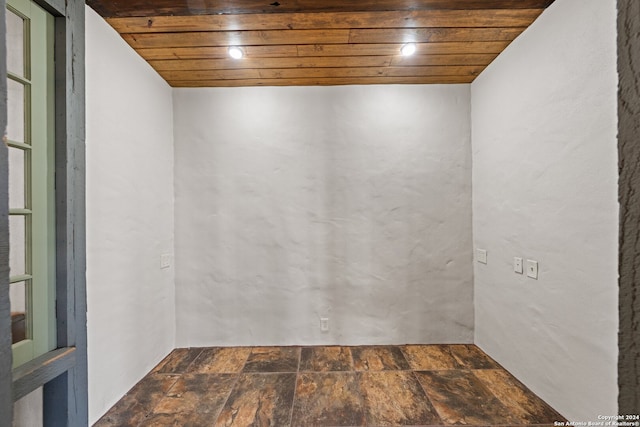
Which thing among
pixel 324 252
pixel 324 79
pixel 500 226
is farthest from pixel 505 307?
pixel 324 79

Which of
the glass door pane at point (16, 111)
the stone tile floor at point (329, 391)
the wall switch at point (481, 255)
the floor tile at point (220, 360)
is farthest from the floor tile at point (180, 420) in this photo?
the wall switch at point (481, 255)

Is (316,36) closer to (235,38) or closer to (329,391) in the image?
(235,38)

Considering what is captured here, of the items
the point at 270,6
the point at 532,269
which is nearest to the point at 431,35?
the point at 270,6

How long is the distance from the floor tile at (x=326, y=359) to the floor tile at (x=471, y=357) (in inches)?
33.5

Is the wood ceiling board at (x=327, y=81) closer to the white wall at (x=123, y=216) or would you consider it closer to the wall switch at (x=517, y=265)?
the white wall at (x=123, y=216)

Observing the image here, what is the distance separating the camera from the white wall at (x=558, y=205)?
59.2 inches

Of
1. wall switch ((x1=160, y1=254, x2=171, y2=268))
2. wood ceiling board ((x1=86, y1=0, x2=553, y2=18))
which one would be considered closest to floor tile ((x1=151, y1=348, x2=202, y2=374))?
wall switch ((x1=160, y1=254, x2=171, y2=268))

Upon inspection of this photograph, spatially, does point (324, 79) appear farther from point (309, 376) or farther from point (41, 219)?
point (309, 376)

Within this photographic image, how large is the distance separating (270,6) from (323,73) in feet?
2.73

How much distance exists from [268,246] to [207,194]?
69 centimetres

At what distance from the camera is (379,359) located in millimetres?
2494

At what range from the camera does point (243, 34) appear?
2.01m

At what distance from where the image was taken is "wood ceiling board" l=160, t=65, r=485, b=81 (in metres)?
2.48

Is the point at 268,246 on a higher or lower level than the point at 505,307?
higher
